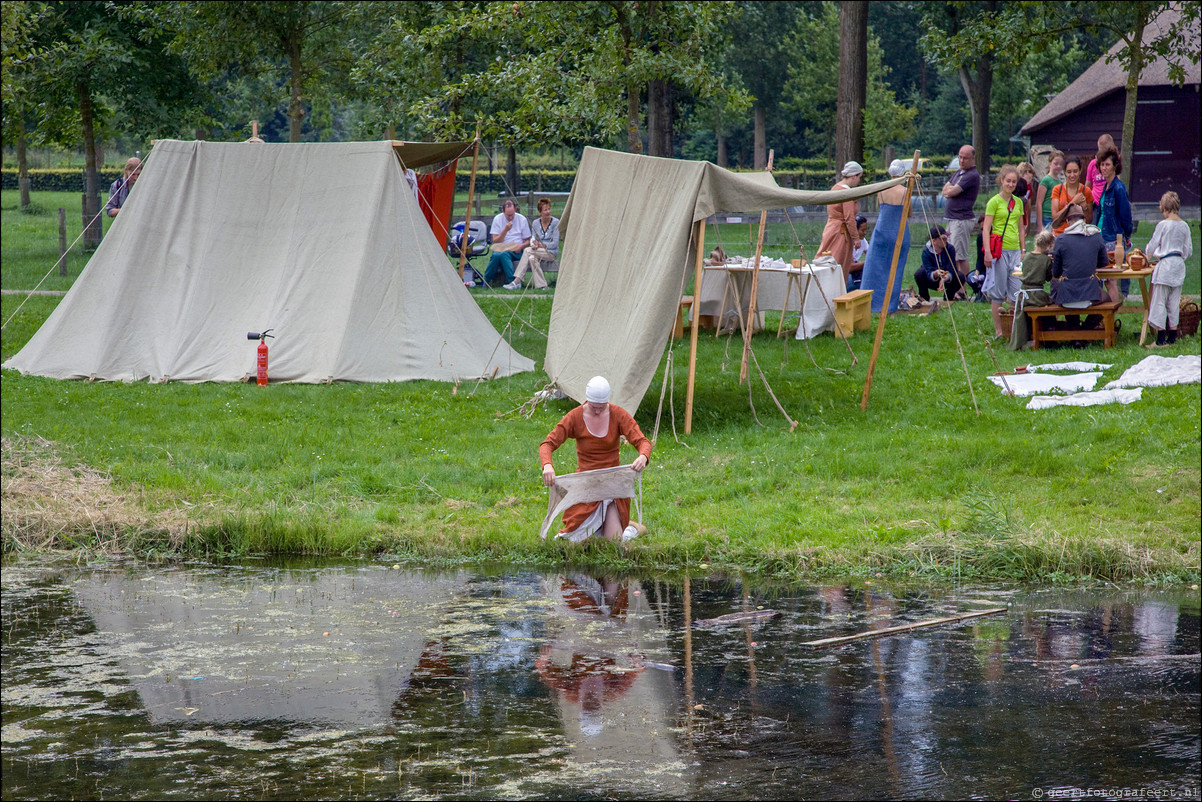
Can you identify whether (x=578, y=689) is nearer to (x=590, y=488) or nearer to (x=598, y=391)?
(x=590, y=488)

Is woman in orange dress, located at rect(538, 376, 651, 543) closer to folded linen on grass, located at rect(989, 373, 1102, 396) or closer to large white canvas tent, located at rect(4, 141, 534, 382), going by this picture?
folded linen on grass, located at rect(989, 373, 1102, 396)

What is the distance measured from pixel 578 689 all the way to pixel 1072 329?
936 centimetres

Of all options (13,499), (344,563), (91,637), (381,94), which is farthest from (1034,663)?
(381,94)

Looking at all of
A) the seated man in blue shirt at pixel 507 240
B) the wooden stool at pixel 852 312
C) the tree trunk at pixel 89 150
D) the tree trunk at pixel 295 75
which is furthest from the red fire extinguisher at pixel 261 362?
→ the tree trunk at pixel 89 150

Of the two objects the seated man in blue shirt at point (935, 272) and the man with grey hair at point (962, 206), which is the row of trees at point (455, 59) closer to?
the man with grey hair at point (962, 206)

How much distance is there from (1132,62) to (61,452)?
1533 centimetres

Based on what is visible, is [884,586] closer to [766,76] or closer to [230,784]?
[230,784]

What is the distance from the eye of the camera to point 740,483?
33.8ft

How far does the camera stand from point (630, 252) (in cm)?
1218

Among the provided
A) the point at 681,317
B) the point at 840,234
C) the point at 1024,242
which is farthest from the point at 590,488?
the point at 1024,242

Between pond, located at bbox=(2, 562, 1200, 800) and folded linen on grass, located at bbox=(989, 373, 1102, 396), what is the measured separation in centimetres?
426

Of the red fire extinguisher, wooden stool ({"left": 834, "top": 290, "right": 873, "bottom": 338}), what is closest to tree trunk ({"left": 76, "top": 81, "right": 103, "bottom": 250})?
the red fire extinguisher

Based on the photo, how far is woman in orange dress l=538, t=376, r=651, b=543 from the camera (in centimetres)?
863

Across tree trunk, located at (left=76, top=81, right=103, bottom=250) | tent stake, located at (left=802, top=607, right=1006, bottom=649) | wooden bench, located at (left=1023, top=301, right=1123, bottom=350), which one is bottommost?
tent stake, located at (left=802, top=607, right=1006, bottom=649)
